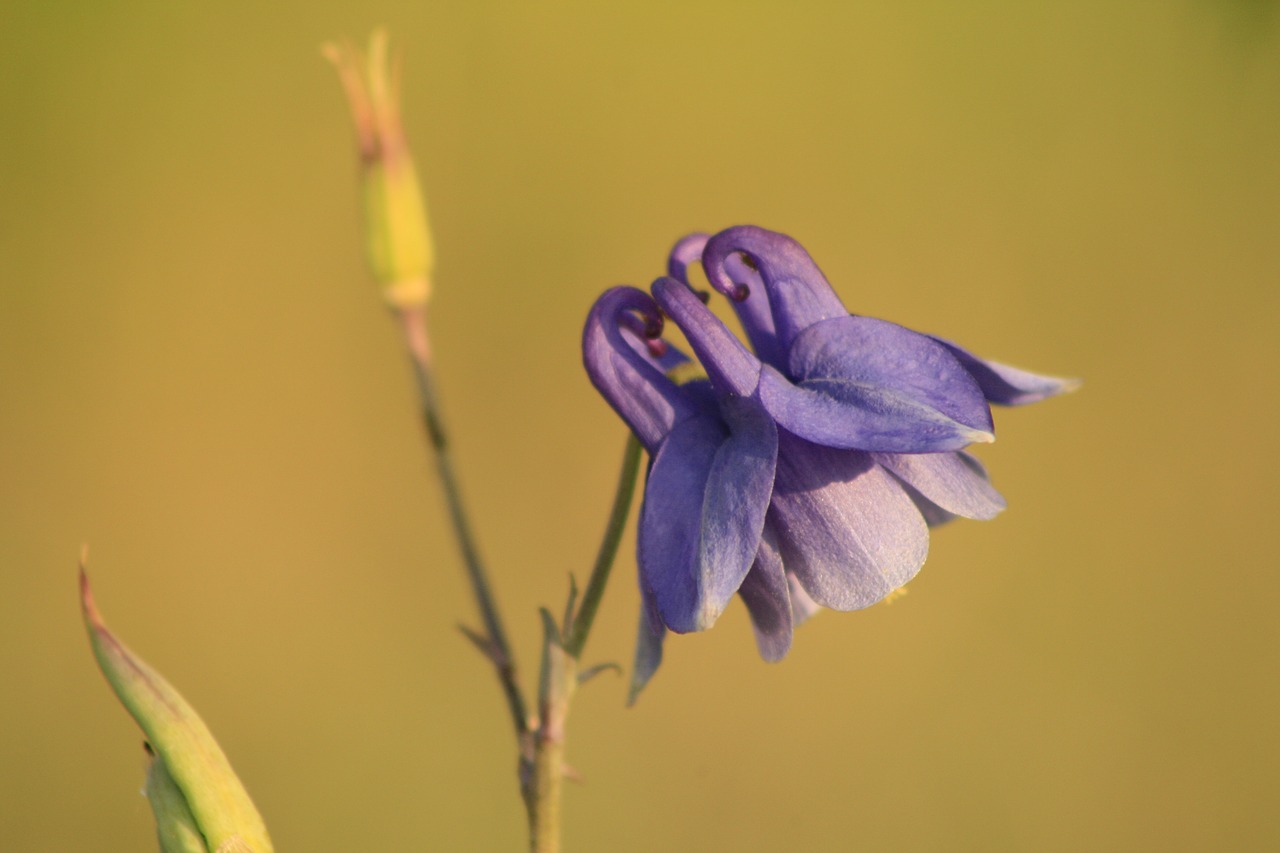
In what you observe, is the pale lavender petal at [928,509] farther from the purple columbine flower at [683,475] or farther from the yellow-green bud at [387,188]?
the yellow-green bud at [387,188]

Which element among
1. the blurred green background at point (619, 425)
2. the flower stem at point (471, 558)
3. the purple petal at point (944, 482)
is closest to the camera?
the purple petal at point (944, 482)

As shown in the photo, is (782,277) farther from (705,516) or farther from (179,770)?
(179,770)

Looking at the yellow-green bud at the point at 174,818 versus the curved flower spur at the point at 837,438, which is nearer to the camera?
the curved flower spur at the point at 837,438

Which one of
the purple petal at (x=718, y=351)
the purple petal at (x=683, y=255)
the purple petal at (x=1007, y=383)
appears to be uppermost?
the purple petal at (x=683, y=255)

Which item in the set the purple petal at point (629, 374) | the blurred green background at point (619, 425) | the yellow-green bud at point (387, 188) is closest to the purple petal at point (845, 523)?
the purple petal at point (629, 374)

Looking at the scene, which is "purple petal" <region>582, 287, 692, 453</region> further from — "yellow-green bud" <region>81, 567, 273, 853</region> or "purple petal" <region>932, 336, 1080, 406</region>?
"yellow-green bud" <region>81, 567, 273, 853</region>

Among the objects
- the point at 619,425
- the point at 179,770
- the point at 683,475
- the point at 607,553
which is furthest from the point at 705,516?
the point at 619,425

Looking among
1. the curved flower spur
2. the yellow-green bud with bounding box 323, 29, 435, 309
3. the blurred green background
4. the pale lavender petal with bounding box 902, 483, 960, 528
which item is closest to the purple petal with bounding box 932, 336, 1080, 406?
the curved flower spur

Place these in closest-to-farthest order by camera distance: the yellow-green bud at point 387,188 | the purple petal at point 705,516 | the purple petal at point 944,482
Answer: the purple petal at point 705,516 < the purple petal at point 944,482 < the yellow-green bud at point 387,188

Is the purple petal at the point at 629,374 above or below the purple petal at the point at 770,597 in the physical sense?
above
